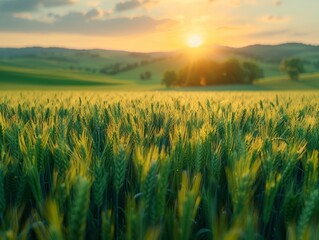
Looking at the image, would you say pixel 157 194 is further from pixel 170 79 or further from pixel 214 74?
pixel 214 74

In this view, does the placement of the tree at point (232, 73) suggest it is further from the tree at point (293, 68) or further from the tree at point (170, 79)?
the tree at point (170, 79)

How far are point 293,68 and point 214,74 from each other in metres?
12.7

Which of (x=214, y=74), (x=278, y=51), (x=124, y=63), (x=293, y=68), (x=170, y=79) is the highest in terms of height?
(x=278, y=51)

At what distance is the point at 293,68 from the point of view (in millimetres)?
59781

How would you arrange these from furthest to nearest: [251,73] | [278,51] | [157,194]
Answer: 1. [278,51]
2. [251,73]
3. [157,194]

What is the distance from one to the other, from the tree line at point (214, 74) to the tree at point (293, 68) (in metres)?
4.43

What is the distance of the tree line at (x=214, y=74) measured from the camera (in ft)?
195

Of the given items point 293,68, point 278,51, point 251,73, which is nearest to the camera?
point 251,73

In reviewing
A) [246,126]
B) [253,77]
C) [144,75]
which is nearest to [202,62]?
[253,77]

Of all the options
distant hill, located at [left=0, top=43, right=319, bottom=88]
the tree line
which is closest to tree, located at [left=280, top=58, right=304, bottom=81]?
the tree line

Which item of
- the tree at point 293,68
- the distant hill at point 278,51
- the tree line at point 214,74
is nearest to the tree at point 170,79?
the tree line at point 214,74

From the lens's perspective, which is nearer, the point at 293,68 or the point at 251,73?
the point at 251,73

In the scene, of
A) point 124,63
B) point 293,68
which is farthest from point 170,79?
point 124,63

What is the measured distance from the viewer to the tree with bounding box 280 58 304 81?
194ft
